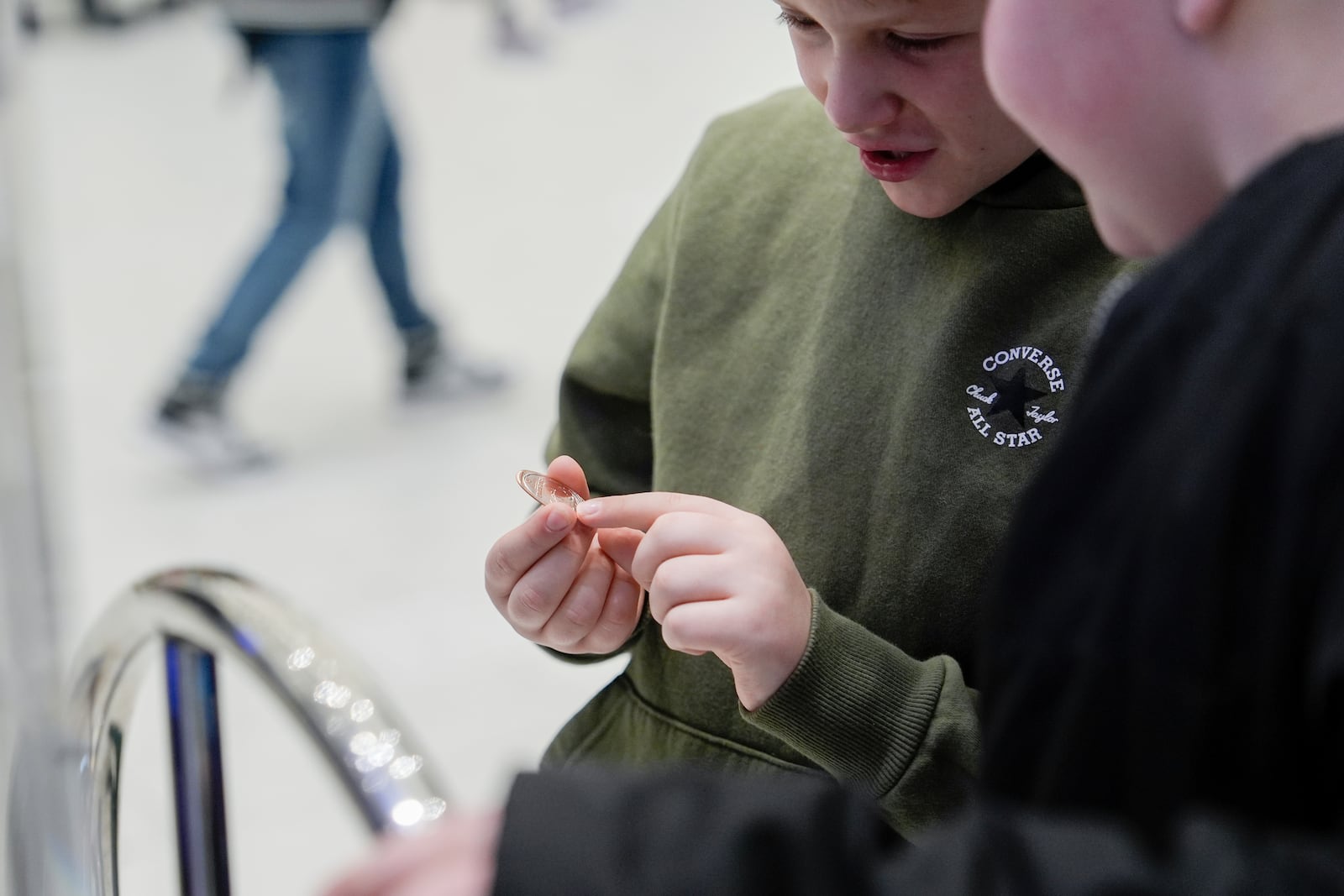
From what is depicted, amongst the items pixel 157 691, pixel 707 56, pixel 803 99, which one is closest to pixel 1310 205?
pixel 803 99

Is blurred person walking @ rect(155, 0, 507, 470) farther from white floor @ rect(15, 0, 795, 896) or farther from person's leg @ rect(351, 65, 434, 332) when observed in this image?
white floor @ rect(15, 0, 795, 896)

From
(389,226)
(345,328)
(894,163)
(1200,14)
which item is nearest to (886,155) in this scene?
(894,163)

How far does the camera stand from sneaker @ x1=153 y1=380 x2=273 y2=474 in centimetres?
303

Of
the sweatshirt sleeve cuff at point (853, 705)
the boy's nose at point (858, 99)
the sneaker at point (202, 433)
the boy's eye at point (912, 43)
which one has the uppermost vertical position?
the boy's eye at point (912, 43)

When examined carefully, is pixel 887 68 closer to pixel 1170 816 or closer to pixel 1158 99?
pixel 1158 99

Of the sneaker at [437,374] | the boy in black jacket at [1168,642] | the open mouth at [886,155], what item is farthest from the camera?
the sneaker at [437,374]

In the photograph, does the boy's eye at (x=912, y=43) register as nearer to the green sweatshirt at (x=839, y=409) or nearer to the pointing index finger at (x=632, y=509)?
the green sweatshirt at (x=839, y=409)

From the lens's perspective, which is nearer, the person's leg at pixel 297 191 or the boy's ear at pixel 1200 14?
the boy's ear at pixel 1200 14

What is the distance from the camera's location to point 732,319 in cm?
103

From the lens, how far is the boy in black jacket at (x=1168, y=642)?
0.42 meters

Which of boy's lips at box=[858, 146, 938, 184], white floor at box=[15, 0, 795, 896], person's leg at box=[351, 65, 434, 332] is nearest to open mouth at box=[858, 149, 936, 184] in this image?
boy's lips at box=[858, 146, 938, 184]

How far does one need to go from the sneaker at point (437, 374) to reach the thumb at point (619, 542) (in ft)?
7.85

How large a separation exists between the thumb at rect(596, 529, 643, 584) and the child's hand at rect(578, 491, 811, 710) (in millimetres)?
91

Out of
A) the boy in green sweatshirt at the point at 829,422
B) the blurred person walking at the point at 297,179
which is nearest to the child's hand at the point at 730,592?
the boy in green sweatshirt at the point at 829,422
